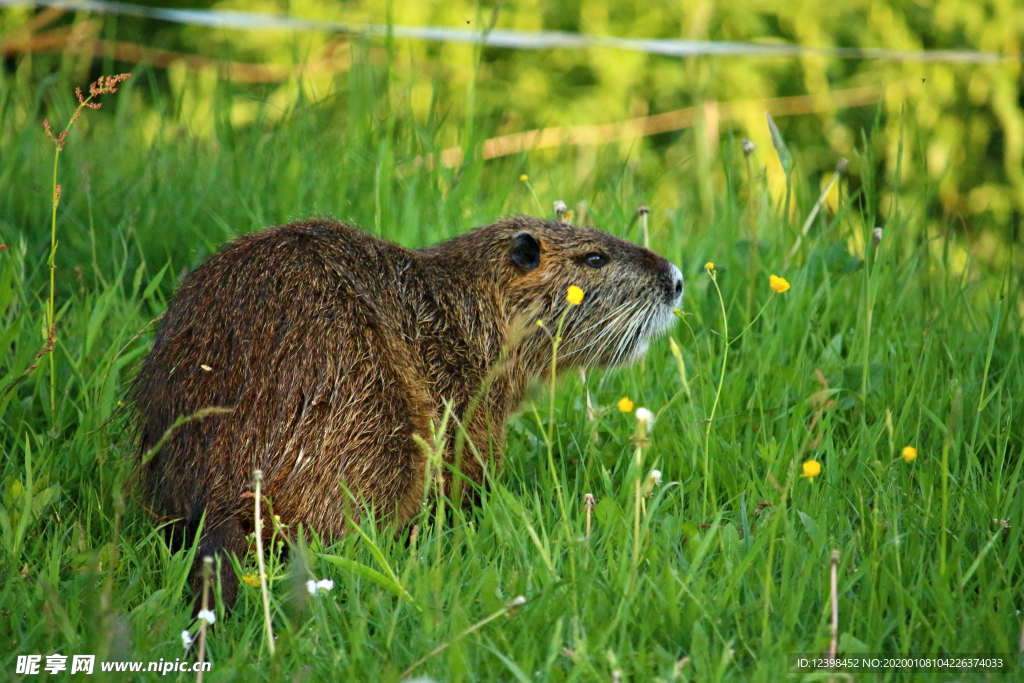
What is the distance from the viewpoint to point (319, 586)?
2.25 meters

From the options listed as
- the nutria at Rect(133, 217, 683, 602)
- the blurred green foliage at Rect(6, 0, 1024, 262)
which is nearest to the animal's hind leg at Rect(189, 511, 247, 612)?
the nutria at Rect(133, 217, 683, 602)

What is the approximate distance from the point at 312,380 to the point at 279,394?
7 cm

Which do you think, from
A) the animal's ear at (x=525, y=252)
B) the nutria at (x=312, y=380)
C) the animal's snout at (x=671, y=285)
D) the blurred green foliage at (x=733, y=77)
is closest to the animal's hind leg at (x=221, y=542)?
the nutria at (x=312, y=380)

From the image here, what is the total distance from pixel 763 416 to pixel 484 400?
668 millimetres

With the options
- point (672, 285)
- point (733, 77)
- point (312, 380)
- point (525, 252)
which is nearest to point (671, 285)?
point (672, 285)

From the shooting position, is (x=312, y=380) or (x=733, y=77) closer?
(x=312, y=380)

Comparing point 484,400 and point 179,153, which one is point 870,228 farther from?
point 179,153

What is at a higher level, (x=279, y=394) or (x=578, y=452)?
(x=279, y=394)

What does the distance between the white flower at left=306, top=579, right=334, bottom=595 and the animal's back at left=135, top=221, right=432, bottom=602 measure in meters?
0.19

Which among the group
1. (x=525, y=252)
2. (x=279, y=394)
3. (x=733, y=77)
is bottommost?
(x=279, y=394)

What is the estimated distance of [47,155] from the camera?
13.7ft

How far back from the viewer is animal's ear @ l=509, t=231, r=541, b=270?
124 inches

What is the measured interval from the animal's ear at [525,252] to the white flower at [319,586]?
1139 mm

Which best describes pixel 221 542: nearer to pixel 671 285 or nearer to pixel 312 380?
pixel 312 380
